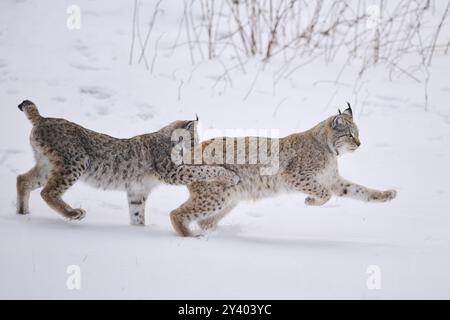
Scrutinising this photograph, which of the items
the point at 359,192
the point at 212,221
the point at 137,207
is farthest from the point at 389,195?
the point at 137,207

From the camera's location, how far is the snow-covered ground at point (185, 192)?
4.11m

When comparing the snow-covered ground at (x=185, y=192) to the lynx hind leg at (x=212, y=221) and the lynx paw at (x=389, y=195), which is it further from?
the lynx paw at (x=389, y=195)

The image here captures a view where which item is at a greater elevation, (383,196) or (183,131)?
(183,131)

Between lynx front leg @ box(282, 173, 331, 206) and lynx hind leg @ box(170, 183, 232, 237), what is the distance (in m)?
0.55

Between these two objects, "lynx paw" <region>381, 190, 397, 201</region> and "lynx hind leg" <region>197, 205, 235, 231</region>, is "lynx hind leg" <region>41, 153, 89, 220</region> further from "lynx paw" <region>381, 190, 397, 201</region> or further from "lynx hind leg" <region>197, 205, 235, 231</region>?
"lynx paw" <region>381, 190, 397, 201</region>

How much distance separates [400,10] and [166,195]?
5138mm

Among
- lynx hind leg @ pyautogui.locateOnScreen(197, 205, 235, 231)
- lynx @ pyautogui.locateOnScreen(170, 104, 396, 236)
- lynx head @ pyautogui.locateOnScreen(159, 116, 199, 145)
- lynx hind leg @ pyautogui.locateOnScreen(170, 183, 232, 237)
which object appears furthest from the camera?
lynx head @ pyautogui.locateOnScreen(159, 116, 199, 145)

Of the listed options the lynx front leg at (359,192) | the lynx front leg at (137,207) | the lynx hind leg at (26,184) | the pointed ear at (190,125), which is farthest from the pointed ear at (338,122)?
the lynx hind leg at (26,184)

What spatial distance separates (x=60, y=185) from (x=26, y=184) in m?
0.40

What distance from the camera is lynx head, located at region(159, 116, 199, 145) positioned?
19.7 feet

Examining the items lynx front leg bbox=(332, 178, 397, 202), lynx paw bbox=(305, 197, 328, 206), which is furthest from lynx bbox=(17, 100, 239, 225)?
lynx front leg bbox=(332, 178, 397, 202)

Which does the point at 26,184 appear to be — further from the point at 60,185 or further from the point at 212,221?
the point at 212,221

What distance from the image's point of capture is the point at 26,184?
17.5ft
